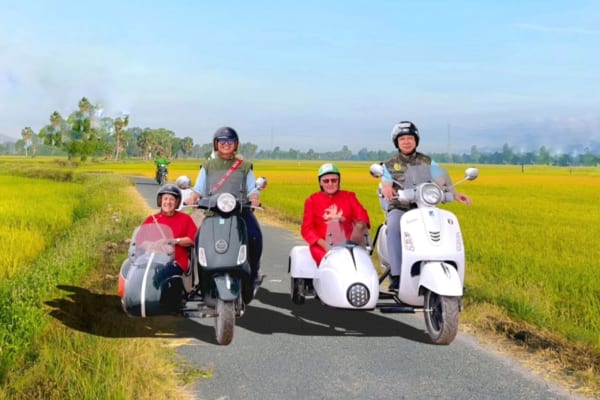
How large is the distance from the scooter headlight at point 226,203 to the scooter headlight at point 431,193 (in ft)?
5.45

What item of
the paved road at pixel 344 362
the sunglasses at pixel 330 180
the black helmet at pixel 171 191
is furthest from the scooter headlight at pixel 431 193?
the black helmet at pixel 171 191

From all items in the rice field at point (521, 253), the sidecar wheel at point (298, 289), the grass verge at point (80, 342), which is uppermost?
the sidecar wheel at point (298, 289)

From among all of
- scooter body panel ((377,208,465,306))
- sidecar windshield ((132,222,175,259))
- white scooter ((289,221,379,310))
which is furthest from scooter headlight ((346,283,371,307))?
sidecar windshield ((132,222,175,259))

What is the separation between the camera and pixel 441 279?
5.14m

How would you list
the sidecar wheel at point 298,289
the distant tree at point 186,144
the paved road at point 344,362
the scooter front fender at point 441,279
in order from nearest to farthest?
the paved road at point 344,362 < the scooter front fender at point 441,279 < the sidecar wheel at point 298,289 < the distant tree at point 186,144

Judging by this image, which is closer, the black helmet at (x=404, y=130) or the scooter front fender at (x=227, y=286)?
the scooter front fender at (x=227, y=286)

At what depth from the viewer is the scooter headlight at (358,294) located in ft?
17.6

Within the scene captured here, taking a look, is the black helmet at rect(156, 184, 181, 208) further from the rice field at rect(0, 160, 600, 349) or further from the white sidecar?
the rice field at rect(0, 160, 600, 349)

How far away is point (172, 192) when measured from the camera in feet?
19.0

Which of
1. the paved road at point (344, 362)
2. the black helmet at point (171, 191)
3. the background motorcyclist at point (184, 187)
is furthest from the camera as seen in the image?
the black helmet at point (171, 191)

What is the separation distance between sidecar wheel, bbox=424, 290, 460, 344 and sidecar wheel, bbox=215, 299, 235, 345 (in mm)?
1714

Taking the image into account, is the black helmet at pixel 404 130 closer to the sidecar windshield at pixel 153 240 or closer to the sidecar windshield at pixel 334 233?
the sidecar windshield at pixel 334 233

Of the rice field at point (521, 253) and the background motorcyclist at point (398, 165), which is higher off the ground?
the background motorcyclist at point (398, 165)

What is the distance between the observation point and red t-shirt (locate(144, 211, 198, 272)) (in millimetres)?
5859
